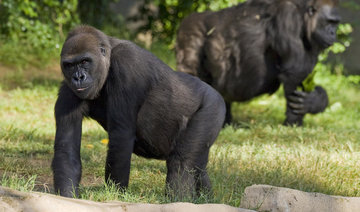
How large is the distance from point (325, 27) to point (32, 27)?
3.47 metres

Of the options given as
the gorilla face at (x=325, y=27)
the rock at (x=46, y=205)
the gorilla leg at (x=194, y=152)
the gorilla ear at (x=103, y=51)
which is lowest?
the gorilla leg at (x=194, y=152)

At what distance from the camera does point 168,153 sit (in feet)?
12.8

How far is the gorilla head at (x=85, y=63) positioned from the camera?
11.5 ft

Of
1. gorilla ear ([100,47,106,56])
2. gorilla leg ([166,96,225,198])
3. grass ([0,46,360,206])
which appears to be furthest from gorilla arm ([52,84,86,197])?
gorilla leg ([166,96,225,198])

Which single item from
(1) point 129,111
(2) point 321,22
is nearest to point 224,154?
(1) point 129,111

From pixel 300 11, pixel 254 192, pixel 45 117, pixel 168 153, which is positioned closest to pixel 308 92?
pixel 300 11

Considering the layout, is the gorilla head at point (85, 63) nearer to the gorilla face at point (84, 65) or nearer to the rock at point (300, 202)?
the gorilla face at point (84, 65)

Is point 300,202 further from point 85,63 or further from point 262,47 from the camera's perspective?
point 262,47

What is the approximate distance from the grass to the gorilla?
0.48 feet

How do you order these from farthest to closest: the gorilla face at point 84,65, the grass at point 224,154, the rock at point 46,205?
1. the grass at point 224,154
2. the gorilla face at point 84,65
3. the rock at point 46,205

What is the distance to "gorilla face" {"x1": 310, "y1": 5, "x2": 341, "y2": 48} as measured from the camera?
22.4 feet

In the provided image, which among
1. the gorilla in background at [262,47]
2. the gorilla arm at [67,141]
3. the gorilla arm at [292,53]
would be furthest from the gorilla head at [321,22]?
the gorilla arm at [67,141]

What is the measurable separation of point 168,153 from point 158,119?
9.4 inches

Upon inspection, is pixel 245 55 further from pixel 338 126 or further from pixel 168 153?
pixel 168 153
